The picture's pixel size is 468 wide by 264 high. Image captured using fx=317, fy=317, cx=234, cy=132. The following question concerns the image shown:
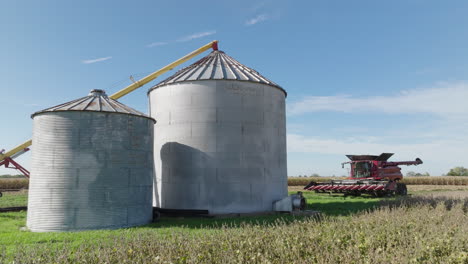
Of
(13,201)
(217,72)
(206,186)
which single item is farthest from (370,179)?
(13,201)

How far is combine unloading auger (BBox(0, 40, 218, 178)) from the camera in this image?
62.8ft

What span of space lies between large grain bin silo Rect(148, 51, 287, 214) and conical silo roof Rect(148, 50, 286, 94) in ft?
0.20

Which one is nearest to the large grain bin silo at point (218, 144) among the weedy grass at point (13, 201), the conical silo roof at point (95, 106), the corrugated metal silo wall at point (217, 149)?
the corrugated metal silo wall at point (217, 149)

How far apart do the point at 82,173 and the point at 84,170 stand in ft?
0.39

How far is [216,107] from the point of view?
14.2 metres

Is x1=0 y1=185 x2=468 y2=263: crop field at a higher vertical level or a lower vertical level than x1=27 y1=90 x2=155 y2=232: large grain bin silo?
lower

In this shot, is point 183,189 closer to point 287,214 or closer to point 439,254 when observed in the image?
point 287,214

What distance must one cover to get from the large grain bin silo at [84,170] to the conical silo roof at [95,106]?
0.03 m

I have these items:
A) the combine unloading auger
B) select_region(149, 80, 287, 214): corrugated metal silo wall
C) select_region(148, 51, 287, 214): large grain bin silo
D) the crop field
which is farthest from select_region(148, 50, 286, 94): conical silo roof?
the crop field

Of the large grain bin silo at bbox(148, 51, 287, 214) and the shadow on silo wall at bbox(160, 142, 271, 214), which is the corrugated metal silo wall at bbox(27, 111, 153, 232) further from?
the large grain bin silo at bbox(148, 51, 287, 214)

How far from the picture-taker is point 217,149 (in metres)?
13.9

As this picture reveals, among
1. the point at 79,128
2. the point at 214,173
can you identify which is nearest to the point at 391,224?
the point at 214,173

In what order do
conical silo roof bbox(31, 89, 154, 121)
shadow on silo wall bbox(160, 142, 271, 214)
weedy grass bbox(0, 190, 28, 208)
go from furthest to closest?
weedy grass bbox(0, 190, 28, 208), shadow on silo wall bbox(160, 142, 271, 214), conical silo roof bbox(31, 89, 154, 121)

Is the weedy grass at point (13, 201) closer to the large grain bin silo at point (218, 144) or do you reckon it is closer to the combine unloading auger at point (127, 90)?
the combine unloading auger at point (127, 90)
